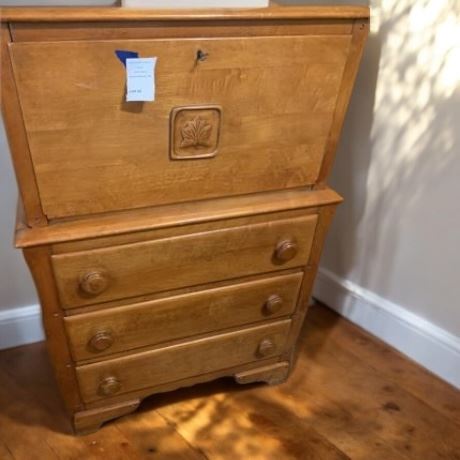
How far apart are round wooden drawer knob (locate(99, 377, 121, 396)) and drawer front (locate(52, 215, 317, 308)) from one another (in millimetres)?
266

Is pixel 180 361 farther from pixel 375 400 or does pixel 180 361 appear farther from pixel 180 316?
pixel 375 400

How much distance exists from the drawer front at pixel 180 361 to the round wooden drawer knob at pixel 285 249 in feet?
0.85

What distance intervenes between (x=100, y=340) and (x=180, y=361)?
0.88 ft

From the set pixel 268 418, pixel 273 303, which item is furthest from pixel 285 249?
pixel 268 418

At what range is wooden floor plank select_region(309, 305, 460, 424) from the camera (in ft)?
5.32

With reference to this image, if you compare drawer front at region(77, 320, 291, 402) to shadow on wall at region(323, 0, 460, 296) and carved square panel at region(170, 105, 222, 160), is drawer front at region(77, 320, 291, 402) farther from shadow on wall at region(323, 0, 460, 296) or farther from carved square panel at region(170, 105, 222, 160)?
carved square panel at region(170, 105, 222, 160)

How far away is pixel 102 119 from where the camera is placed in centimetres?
104

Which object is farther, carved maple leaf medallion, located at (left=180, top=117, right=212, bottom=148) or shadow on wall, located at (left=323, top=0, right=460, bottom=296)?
shadow on wall, located at (left=323, top=0, right=460, bottom=296)

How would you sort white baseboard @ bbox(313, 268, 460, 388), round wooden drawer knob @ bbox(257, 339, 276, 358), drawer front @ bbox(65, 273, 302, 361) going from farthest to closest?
white baseboard @ bbox(313, 268, 460, 388)
round wooden drawer knob @ bbox(257, 339, 276, 358)
drawer front @ bbox(65, 273, 302, 361)

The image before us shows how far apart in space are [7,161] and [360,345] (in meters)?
1.31

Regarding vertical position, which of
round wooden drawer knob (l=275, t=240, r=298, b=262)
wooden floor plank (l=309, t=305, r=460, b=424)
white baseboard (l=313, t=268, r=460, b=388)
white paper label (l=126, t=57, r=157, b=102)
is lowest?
wooden floor plank (l=309, t=305, r=460, b=424)

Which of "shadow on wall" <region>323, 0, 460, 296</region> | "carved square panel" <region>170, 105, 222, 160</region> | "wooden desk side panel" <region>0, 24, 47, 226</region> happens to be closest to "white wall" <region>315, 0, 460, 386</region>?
"shadow on wall" <region>323, 0, 460, 296</region>

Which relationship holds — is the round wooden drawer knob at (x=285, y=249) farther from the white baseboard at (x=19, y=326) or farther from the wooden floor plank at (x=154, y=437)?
the white baseboard at (x=19, y=326)

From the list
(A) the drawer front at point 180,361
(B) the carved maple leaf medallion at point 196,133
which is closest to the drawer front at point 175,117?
(B) the carved maple leaf medallion at point 196,133
